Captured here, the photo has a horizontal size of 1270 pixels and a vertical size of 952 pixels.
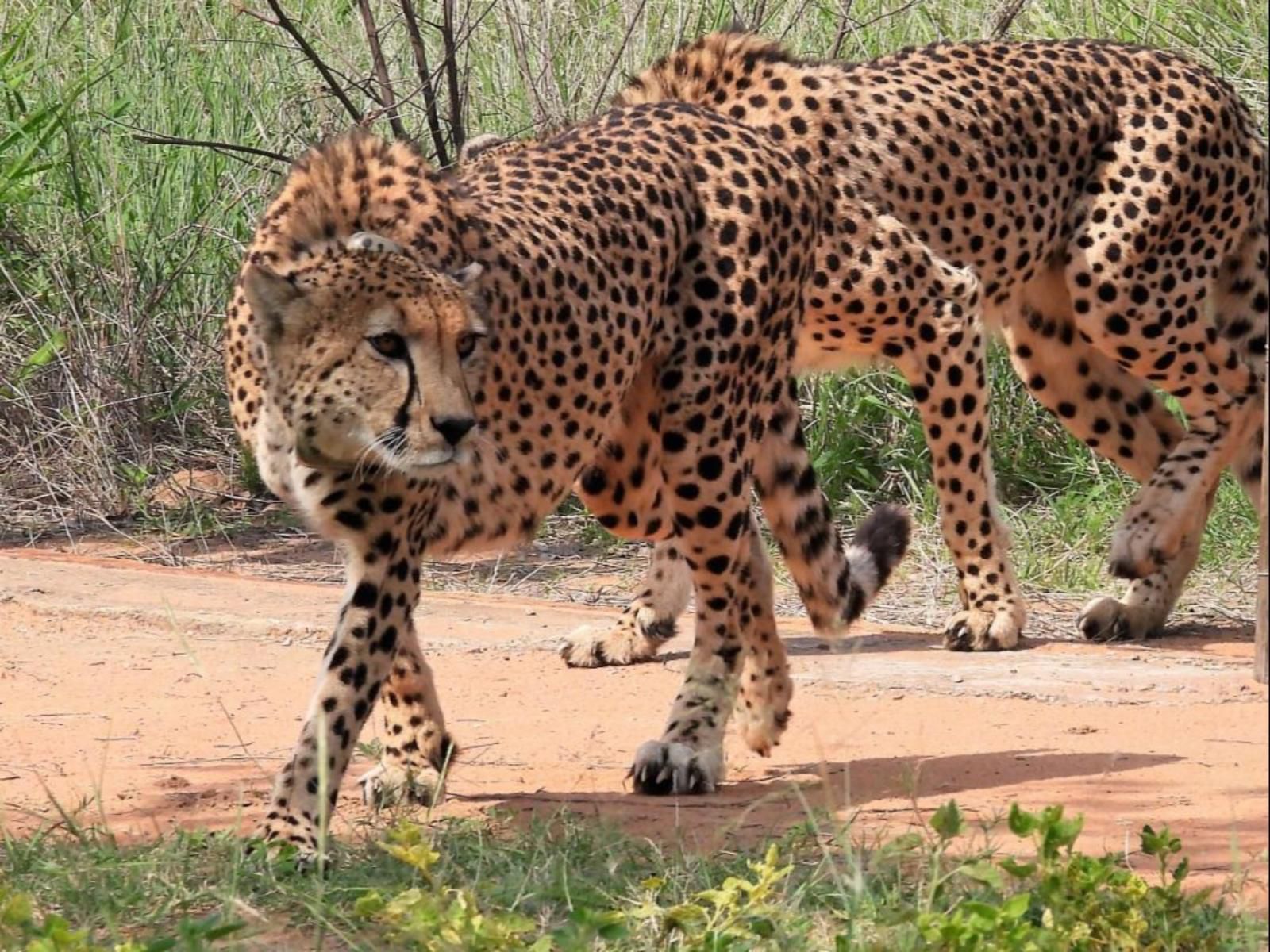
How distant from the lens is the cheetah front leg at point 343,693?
4.11m

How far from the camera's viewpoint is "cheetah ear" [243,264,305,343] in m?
4.11

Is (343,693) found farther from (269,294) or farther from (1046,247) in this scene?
(1046,247)

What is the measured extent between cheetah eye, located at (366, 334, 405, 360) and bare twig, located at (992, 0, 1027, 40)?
4711mm

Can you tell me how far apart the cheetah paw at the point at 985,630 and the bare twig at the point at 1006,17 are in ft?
9.00

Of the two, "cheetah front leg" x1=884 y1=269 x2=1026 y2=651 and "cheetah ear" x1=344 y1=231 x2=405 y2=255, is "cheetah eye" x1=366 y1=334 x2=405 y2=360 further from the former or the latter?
"cheetah front leg" x1=884 y1=269 x2=1026 y2=651

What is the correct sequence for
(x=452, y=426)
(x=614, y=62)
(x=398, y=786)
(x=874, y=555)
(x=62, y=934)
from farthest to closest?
(x=614, y=62)
(x=874, y=555)
(x=398, y=786)
(x=452, y=426)
(x=62, y=934)

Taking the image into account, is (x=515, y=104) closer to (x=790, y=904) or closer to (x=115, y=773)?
(x=115, y=773)

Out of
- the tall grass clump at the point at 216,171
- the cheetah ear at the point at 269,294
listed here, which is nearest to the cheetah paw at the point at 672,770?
the cheetah ear at the point at 269,294

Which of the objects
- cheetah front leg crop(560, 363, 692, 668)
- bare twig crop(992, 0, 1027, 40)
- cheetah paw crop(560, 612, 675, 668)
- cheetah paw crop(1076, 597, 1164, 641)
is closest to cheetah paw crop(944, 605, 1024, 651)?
cheetah paw crop(1076, 597, 1164, 641)

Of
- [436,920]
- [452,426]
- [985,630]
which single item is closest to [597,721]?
[985,630]

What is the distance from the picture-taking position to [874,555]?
536cm

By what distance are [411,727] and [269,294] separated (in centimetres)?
106

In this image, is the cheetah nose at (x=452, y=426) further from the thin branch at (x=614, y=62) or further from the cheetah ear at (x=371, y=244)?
the thin branch at (x=614, y=62)

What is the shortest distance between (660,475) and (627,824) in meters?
0.97
